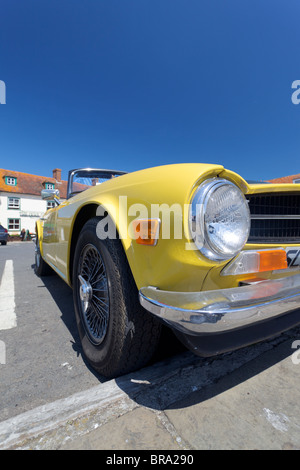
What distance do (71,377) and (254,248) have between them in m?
1.28

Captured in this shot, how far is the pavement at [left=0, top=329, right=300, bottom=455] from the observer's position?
0.91m

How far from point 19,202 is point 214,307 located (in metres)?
30.5

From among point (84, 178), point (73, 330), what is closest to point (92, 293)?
point (73, 330)

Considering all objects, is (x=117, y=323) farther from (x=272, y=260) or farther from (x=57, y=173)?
(x=57, y=173)

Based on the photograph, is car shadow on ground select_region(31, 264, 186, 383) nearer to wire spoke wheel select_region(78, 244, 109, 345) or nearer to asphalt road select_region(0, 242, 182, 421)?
asphalt road select_region(0, 242, 182, 421)

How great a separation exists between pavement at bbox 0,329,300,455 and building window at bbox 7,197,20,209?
2958 cm

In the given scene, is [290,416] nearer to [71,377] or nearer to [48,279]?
[71,377]

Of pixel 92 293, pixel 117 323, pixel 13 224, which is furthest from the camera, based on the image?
pixel 13 224

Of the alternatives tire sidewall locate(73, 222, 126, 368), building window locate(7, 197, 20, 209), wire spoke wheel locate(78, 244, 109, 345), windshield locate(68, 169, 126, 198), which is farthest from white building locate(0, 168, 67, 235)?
tire sidewall locate(73, 222, 126, 368)

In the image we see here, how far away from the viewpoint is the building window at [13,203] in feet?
86.3

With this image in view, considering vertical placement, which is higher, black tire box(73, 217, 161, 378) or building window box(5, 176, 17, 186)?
building window box(5, 176, 17, 186)

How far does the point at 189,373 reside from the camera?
1.30 metres

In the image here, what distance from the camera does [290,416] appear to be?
1.03 m

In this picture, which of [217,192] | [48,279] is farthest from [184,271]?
[48,279]
